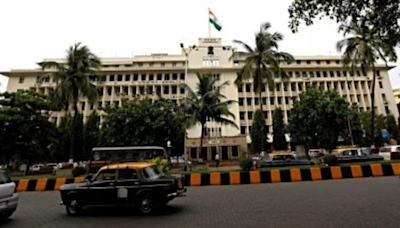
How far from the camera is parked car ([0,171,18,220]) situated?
266 inches

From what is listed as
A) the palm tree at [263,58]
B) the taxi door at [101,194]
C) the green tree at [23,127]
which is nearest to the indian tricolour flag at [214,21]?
the palm tree at [263,58]

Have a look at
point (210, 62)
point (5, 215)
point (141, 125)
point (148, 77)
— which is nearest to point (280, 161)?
point (141, 125)

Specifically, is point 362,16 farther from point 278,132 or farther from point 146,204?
point 278,132

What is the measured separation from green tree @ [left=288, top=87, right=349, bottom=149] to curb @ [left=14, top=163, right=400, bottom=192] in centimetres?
1622

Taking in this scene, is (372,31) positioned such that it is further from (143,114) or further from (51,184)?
(143,114)

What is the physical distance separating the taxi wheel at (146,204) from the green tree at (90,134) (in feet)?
136

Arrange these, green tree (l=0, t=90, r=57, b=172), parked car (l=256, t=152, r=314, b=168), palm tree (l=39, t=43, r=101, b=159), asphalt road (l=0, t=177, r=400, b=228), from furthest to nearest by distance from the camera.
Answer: palm tree (l=39, t=43, r=101, b=159)
green tree (l=0, t=90, r=57, b=172)
parked car (l=256, t=152, r=314, b=168)
asphalt road (l=0, t=177, r=400, b=228)

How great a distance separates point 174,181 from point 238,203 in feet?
7.93

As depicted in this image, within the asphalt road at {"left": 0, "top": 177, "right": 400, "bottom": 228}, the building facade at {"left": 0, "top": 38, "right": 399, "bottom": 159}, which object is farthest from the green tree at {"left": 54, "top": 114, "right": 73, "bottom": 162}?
the asphalt road at {"left": 0, "top": 177, "right": 400, "bottom": 228}

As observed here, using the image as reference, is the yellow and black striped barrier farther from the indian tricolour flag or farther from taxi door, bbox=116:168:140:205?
the indian tricolour flag

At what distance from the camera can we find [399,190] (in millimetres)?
9617

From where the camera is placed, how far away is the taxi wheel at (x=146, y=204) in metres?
7.59

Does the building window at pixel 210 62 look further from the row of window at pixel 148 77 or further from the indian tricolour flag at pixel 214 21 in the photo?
the indian tricolour flag at pixel 214 21

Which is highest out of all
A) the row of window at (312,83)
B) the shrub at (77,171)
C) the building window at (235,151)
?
the row of window at (312,83)
